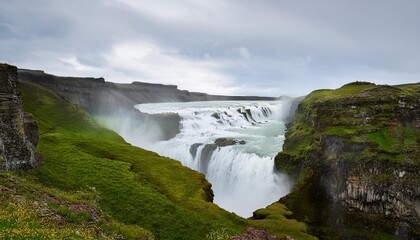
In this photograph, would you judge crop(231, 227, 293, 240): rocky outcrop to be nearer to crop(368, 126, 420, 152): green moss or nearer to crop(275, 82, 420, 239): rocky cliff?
crop(275, 82, 420, 239): rocky cliff

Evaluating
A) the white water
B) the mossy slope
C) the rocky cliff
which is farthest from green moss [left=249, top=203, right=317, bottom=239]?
the white water

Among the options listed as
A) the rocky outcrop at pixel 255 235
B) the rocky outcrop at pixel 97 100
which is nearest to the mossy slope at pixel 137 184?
the rocky outcrop at pixel 255 235

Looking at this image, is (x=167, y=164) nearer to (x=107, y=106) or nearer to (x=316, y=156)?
(x=316, y=156)

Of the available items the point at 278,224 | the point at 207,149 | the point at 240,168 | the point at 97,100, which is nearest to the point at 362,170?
the point at 278,224

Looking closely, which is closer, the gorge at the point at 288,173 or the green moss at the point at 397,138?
the gorge at the point at 288,173

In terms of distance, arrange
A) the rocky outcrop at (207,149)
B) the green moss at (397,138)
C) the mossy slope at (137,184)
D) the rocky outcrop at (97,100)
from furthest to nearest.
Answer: the rocky outcrop at (97,100) → the rocky outcrop at (207,149) → the green moss at (397,138) → the mossy slope at (137,184)

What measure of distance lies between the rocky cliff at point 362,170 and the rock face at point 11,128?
102 ft

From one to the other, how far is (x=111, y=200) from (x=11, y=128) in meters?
9.78

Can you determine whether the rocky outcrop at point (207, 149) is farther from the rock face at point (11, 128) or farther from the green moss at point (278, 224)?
the rock face at point (11, 128)

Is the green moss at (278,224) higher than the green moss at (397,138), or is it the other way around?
the green moss at (397,138)

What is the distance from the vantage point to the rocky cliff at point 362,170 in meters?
39.7

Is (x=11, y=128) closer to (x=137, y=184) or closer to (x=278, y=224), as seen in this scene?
(x=137, y=184)

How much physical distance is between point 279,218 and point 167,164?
15637mm

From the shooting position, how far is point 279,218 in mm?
32344
